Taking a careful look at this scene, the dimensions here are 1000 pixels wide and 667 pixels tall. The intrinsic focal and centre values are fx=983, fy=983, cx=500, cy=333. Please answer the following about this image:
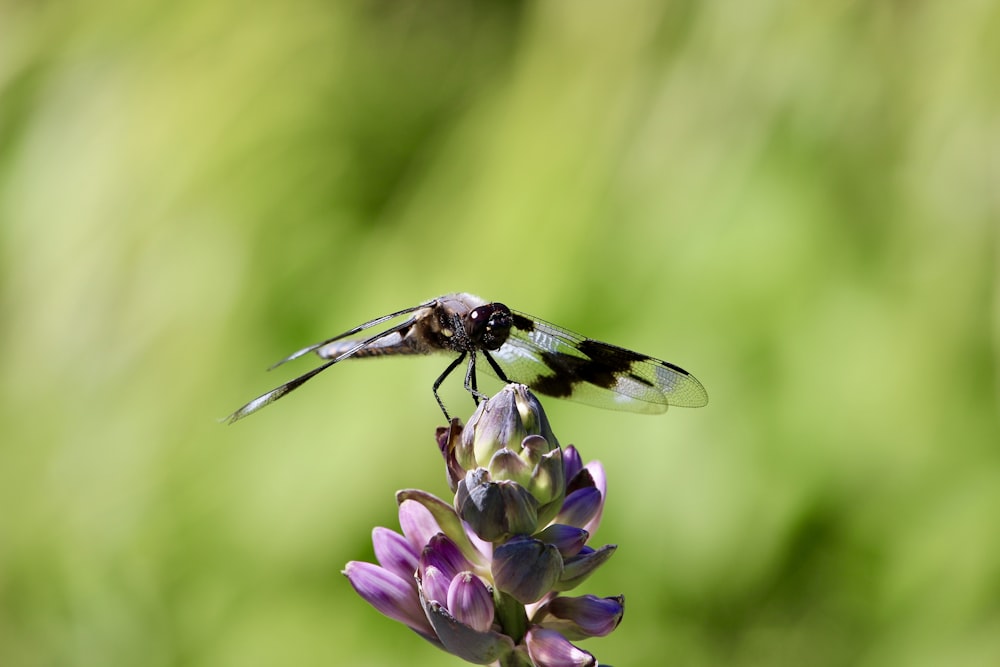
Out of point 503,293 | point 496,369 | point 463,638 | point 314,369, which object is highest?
point 503,293

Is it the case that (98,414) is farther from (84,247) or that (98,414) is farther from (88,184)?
(88,184)

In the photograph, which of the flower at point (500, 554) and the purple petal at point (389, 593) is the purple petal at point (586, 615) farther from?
the purple petal at point (389, 593)

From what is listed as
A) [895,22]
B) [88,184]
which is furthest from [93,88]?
[895,22]

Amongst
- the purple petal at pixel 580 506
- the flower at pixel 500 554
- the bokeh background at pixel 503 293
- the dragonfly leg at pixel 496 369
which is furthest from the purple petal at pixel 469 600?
the bokeh background at pixel 503 293

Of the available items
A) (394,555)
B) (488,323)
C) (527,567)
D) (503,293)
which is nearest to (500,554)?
(527,567)

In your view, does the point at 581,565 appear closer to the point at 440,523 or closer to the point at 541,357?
the point at 440,523

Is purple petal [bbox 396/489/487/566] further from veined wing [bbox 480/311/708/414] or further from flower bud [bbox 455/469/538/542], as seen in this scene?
veined wing [bbox 480/311/708/414]
